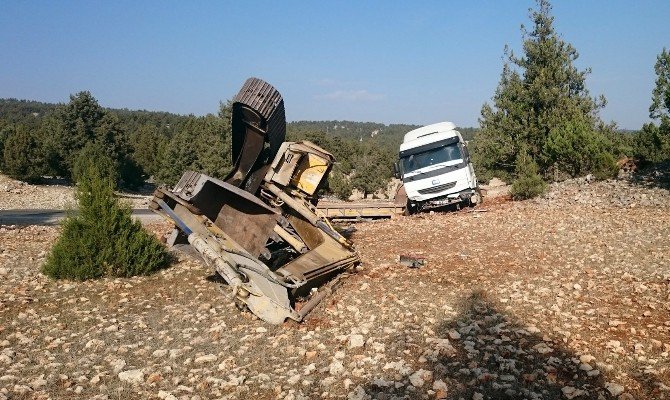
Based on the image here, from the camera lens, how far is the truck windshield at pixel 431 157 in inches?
724

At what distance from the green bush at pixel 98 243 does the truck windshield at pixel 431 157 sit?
11.3m

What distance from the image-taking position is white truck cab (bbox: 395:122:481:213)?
18172 mm

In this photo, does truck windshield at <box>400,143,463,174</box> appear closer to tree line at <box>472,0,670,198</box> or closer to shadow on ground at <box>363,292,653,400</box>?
tree line at <box>472,0,670,198</box>

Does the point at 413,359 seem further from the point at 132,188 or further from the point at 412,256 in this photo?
the point at 132,188

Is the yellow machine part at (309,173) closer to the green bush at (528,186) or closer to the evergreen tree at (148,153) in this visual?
the green bush at (528,186)

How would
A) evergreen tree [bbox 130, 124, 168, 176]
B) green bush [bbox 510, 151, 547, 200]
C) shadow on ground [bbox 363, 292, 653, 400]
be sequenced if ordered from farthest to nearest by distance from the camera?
evergreen tree [bbox 130, 124, 168, 176], green bush [bbox 510, 151, 547, 200], shadow on ground [bbox 363, 292, 653, 400]

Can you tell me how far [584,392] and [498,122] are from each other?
90.6 ft

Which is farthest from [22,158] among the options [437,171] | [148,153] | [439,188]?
[439,188]

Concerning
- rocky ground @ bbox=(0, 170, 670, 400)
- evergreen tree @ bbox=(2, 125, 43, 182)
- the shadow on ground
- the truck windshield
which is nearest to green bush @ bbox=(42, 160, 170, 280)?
rocky ground @ bbox=(0, 170, 670, 400)

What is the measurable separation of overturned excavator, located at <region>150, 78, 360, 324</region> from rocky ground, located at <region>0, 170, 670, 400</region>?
1.37 ft

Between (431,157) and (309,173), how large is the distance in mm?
9746

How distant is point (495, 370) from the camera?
16.1 ft

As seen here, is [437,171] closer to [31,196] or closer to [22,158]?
[31,196]

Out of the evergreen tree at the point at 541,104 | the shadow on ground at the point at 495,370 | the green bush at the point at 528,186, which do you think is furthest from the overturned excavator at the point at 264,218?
the evergreen tree at the point at 541,104
